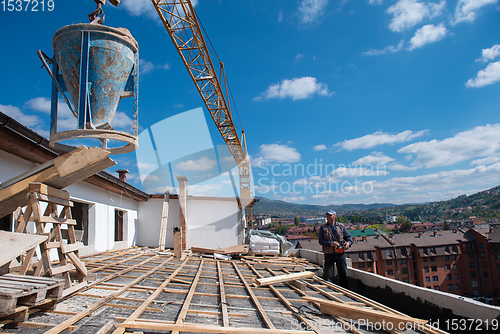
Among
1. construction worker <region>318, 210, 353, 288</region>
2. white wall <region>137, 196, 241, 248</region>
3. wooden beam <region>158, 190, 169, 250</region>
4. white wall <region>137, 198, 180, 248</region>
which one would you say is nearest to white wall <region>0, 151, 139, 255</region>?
white wall <region>137, 198, 180, 248</region>

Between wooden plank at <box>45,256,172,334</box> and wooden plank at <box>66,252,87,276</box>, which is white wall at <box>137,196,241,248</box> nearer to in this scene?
wooden plank at <box>45,256,172,334</box>

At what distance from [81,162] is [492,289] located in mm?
66365

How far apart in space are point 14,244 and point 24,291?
0.76 m

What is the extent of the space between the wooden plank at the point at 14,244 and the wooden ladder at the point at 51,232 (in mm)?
278

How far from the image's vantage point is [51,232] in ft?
13.0

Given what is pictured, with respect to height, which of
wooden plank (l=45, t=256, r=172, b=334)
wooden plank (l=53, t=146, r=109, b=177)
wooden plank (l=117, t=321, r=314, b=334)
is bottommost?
wooden plank (l=117, t=321, r=314, b=334)

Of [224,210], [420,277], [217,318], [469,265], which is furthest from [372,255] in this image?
[217,318]

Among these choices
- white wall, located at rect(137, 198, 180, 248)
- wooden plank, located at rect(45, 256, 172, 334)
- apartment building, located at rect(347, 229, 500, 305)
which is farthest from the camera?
apartment building, located at rect(347, 229, 500, 305)

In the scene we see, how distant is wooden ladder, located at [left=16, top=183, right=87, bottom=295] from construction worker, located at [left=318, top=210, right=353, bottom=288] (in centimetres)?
532

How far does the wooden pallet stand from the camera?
2578 mm

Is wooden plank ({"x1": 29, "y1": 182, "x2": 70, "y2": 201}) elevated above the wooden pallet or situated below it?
above

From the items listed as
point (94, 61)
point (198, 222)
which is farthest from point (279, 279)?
point (198, 222)

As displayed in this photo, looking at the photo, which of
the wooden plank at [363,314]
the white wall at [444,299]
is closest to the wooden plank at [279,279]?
the white wall at [444,299]

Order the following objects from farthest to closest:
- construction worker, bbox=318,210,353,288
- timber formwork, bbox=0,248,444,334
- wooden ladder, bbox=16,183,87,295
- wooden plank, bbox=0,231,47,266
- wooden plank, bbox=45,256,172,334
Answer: construction worker, bbox=318,210,353,288 → wooden ladder, bbox=16,183,87,295 → wooden plank, bbox=0,231,47,266 → timber formwork, bbox=0,248,444,334 → wooden plank, bbox=45,256,172,334
